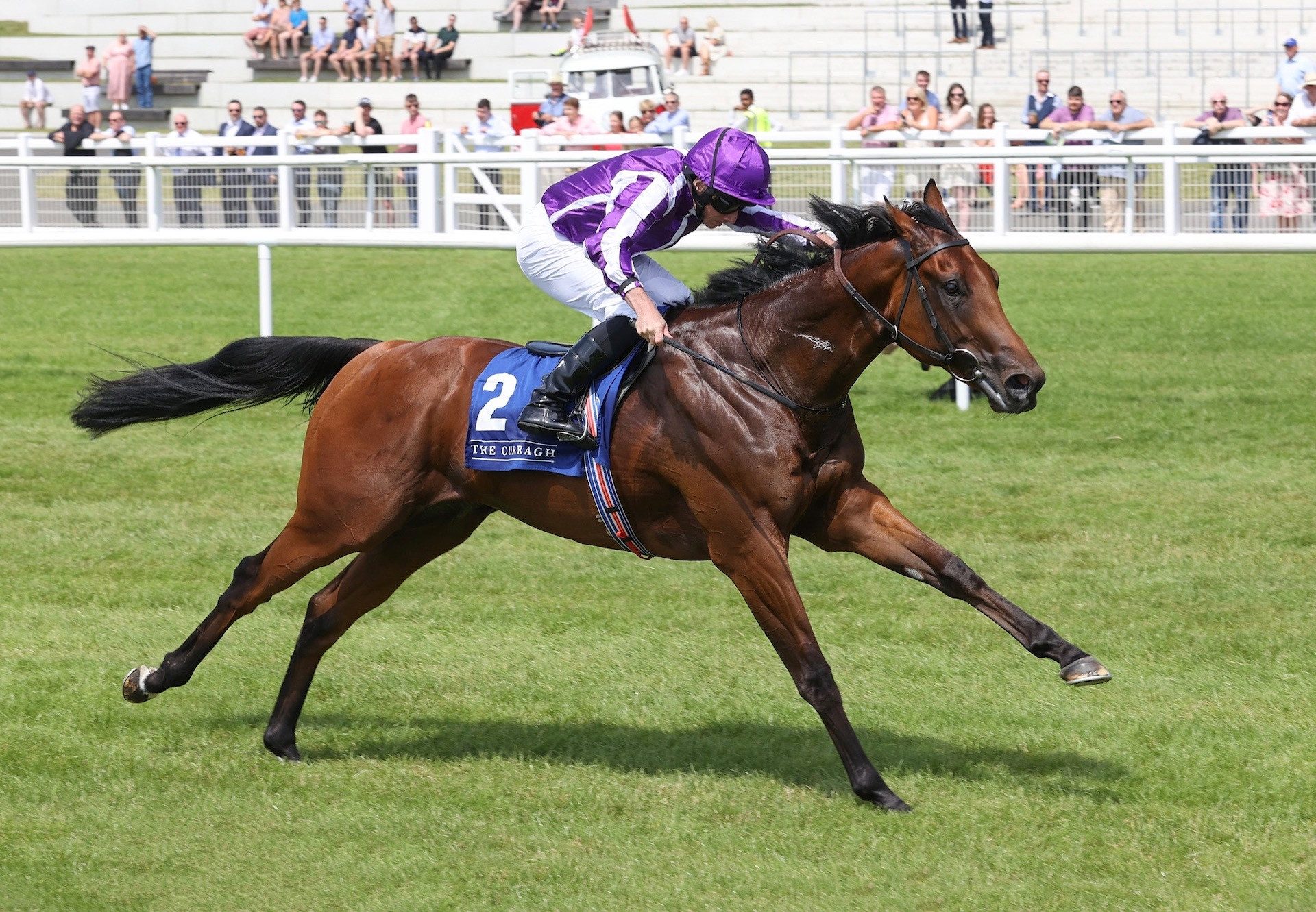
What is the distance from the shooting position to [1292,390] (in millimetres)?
10688

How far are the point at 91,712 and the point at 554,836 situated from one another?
199 centimetres

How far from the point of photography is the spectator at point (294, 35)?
102 ft

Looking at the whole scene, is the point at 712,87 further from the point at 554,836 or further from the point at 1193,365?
the point at 554,836

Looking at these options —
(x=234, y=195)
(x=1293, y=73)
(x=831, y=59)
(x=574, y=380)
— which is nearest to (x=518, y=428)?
(x=574, y=380)

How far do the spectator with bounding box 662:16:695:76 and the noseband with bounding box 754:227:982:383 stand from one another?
23.6m

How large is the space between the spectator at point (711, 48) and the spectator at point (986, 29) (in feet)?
14.0

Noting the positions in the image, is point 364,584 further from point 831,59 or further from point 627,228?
point 831,59

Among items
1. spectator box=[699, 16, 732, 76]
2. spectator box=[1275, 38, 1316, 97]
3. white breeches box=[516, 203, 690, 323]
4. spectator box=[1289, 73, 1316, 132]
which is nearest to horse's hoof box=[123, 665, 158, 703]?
white breeches box=[516, 203, 690, 323]

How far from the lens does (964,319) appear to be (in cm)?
457

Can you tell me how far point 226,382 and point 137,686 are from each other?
3.70 ft

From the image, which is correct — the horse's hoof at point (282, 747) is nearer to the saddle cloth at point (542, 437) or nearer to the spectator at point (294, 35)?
the saddle cloth at point (542, 437)

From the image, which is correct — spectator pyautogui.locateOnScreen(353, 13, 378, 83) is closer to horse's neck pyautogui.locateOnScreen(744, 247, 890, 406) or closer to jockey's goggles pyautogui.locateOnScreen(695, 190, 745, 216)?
jockey's goggles pyautogui.locateOnScreen(695, 190, 745, 216)

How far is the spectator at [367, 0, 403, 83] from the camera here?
29.5 m

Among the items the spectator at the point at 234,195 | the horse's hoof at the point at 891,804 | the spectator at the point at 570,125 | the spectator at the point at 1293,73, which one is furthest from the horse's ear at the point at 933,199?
the spectator at the point at 1293,73
